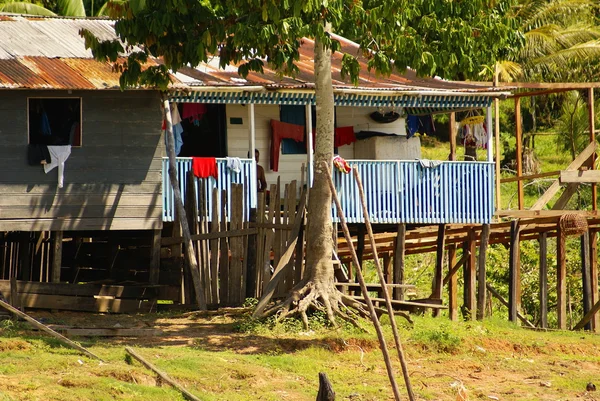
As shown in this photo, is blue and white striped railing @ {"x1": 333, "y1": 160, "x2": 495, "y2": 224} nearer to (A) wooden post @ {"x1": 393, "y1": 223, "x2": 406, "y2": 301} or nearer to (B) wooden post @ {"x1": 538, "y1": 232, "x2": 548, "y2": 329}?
(A) wooden post @ {"x1": 393, "y1": 223, "x2": 406, "y2": 301}

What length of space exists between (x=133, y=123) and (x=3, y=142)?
6.83 ft

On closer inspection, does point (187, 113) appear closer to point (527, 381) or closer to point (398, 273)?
point (398, 273)

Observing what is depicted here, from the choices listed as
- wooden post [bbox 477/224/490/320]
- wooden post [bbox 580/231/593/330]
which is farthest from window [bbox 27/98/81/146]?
wooden post [bbox 580/231/593/330]

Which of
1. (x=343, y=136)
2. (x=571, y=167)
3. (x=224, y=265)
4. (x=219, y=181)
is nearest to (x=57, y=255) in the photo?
(x=224, y=265)

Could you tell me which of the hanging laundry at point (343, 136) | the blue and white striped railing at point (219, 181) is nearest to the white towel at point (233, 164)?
the blue and white striped railing at point (219, 181)

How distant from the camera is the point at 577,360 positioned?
16266 millimetres

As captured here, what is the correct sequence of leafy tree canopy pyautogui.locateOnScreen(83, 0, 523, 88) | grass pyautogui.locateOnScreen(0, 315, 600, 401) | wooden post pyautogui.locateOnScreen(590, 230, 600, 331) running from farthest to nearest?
wooden post pyautogui.locateOnScreen(590, 230, 600, 331), leafy tree canopy pyautogui.locateOnScreen(83, 0, 523, 88), grass pyautogui.locateOnScreen(0, 315, 600, 401)

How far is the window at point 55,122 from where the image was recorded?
17859mm

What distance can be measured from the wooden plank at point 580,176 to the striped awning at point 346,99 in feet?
6.63

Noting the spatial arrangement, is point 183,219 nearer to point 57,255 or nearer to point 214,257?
point 214,257

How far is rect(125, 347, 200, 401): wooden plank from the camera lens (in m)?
11.9

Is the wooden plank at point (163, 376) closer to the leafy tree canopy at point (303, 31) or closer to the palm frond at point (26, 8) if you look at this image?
the leafy tree canopy at point (303, 31)

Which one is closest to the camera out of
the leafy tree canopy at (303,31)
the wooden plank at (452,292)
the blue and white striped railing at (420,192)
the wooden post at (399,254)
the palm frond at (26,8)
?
the leafy tree canopy at (303,31)

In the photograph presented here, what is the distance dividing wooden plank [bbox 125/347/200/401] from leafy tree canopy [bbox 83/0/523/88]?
152 inches
